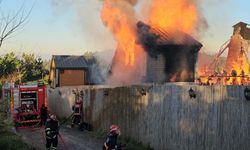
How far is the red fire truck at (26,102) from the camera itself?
27.4m

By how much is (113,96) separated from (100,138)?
2295mm

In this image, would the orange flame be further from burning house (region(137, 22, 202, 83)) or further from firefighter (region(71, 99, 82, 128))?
firefighter (region(71, 99, 82, 128))

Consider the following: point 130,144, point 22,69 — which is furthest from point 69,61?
point 130,144

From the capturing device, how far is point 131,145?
18625mm

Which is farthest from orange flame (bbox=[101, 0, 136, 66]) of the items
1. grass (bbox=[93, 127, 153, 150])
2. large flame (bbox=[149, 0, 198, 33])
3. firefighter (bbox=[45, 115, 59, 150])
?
firefighter (bbox=[45, 115, 59, 150])

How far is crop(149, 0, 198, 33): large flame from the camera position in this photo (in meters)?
35.2

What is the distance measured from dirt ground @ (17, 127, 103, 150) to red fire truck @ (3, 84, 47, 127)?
0.93 m

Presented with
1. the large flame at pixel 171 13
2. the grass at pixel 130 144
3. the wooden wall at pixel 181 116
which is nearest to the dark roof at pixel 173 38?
the large flame at pixel 171 13

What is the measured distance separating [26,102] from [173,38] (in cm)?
1354

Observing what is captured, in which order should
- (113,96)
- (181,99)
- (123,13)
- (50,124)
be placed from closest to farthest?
(181,99), (50,124), (113,96), (123,13)

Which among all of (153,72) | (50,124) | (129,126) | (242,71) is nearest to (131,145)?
(129,126)

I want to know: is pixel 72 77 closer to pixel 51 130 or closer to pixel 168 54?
pixel 168 54

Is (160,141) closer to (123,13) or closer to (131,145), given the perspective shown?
(131,145)

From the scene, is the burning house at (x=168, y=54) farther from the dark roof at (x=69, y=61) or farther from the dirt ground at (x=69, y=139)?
the dark roof at (x=69, y=61)
